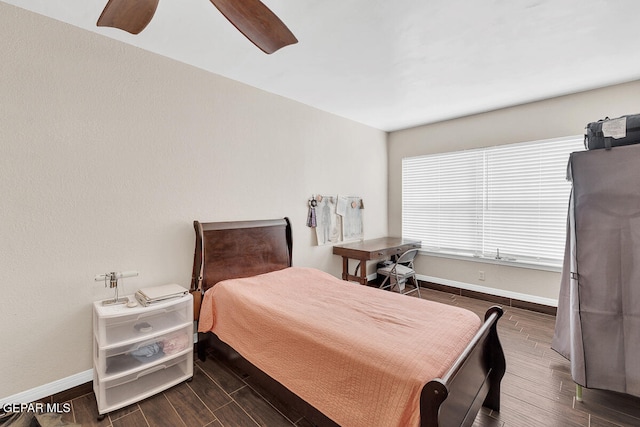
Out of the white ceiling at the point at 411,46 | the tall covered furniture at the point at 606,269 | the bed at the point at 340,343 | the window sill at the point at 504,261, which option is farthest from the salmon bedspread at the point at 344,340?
the window sill at the point at 504,261

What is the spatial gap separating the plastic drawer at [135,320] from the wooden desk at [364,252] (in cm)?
199

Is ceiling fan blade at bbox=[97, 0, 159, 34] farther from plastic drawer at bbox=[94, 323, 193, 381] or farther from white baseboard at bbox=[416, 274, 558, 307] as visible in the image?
white baseboard at bbox=[416, 274, 558, 307]

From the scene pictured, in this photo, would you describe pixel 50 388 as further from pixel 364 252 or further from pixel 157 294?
pixel 364 252

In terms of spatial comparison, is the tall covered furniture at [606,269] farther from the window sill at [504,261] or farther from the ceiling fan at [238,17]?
the ceiling fan at [238,17]

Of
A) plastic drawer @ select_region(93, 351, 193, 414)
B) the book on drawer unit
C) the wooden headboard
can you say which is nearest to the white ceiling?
the wooden headboard

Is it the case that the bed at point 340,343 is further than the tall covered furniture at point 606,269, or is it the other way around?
the tall covered furniture at point 606,269

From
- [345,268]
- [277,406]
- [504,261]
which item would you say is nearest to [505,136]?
[504,261]

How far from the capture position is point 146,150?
2.24 metres

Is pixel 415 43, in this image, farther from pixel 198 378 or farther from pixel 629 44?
pixel 198 378

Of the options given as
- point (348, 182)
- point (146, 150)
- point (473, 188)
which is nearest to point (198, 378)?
point (146, 150)

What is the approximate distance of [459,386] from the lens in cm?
130

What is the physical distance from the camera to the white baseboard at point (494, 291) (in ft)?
10.9

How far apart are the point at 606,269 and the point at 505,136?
2.31 metres

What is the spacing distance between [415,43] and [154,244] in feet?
8.41
